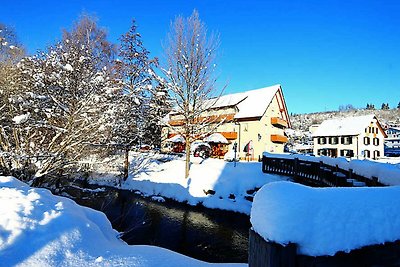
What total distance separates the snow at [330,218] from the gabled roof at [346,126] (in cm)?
4743

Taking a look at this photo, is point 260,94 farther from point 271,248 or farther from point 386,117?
point 386,117

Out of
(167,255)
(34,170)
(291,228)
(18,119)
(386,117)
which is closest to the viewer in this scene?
(291,228)

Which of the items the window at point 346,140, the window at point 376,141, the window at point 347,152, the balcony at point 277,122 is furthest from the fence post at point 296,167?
the window at point 376,141

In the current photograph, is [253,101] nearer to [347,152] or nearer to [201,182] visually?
[201,182]

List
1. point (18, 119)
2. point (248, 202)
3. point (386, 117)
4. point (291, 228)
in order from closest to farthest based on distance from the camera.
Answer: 1. point (291, 228)
2. point (18, 119)
3. point (248, 202)
4. point (386, 117)

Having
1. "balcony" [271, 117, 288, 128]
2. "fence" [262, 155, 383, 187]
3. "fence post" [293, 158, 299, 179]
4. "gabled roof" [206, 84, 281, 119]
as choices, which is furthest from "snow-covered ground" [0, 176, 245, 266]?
"balcony" [271, 117, 288, 128]

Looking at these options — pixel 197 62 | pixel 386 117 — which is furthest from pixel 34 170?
pixel 386 117

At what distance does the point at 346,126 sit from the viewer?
46.2m

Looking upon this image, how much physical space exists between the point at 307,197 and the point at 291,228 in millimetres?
227

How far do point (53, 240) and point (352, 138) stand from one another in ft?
158

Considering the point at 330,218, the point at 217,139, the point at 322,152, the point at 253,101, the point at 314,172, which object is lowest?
the point at 314,172

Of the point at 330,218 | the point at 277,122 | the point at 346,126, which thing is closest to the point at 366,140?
the point at 346,126

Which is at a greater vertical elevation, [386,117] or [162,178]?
[386,117]

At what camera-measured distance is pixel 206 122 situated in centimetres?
2052
